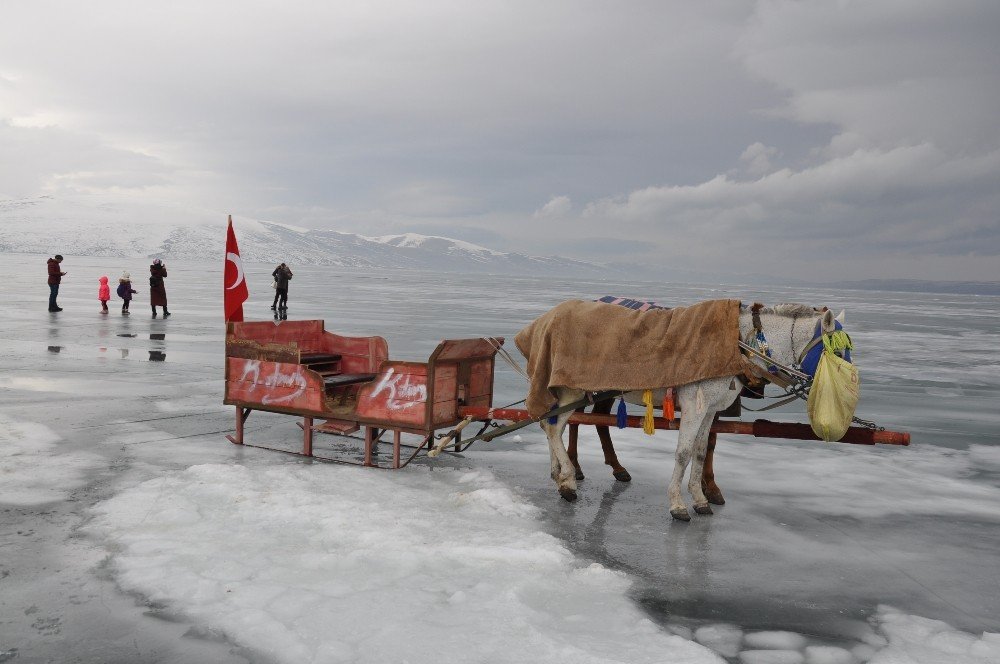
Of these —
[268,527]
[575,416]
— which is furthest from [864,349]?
[268,527]

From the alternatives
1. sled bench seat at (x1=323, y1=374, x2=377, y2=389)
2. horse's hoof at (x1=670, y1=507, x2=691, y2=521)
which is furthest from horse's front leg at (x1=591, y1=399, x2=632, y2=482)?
sled bench seat at (x1=323, y1=374, x2=377, y2=389)

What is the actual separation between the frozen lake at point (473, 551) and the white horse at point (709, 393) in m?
0.23

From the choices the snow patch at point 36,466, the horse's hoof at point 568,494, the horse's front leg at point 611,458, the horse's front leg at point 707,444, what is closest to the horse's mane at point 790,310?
the horse's front leg at point 707,444

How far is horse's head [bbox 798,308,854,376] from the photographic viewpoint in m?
5.63

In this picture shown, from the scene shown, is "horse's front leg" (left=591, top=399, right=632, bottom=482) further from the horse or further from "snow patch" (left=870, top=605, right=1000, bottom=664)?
"snow patch" (left=870, top=605, right=1000, bottom=664)

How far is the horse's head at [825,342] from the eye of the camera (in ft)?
18.5

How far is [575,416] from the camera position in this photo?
6.78 metres

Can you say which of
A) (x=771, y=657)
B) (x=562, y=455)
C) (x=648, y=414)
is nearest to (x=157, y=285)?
(x=562, y=455)

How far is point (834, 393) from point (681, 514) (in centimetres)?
147

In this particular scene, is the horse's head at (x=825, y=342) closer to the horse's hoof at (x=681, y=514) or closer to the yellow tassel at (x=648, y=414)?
the yellow tassel at (x=648, y=414)

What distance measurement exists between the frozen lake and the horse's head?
4.36 feet

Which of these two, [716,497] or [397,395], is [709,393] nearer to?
[716,497]

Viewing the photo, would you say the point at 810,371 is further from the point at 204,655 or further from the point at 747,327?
the point at 204,655

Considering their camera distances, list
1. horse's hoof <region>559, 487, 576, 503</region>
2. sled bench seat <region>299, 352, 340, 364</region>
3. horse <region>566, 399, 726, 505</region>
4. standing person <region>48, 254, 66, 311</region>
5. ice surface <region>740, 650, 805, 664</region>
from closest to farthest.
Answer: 1. ice surface <region>740, 650, 805, 664</region>
2. horse's hoof <region>559, 487, 576, 503</region>
3. horse <region>566, 399, 726, 505</region>
4. sled bench seat <region>299, 352, 340, 364</region>
5. standing person <region>48, 254, 66, 311</region>
